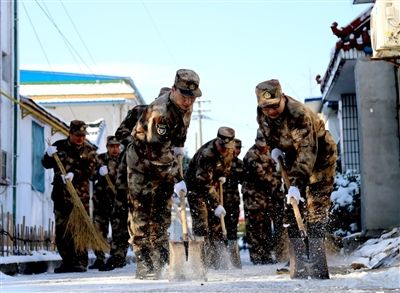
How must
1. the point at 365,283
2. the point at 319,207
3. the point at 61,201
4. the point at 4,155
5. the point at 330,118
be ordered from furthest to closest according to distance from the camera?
1. the point at 330,118
2. the point at 4,155
3. the point at 61,201
4. the point at 319,207
5. the point at 365,283

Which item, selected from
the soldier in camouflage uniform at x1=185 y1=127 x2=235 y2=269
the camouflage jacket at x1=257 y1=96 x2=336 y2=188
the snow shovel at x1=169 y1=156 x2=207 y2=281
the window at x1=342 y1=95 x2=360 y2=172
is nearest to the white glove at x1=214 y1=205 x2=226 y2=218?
the soldier in camouflage uniform at x1=185 y1=127 x2=235 y2=269

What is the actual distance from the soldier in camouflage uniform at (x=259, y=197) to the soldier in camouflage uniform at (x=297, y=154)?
16.7 ft

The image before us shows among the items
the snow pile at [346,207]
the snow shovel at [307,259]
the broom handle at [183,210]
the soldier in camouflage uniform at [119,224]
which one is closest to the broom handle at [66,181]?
the soldier in camouflage uniform at [119,224]

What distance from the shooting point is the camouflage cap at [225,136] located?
12.6 m

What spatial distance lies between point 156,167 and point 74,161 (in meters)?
3.69

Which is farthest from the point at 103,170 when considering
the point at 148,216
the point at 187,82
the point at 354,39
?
the point at 354,39

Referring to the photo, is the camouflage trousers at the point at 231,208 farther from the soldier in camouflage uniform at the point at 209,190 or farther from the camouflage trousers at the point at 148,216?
the camouflage trousers at the point at 148,216

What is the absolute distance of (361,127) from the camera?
53.5 feet

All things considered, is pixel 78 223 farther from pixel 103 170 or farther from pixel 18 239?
pixel 103 170

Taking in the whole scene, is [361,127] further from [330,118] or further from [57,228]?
[330,118]

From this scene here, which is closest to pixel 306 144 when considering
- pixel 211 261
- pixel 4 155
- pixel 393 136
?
pixel 211 261

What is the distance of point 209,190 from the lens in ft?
42.4

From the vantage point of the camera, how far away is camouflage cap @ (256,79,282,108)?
8.15 meters

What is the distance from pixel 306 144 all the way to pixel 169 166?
1.77 meters
